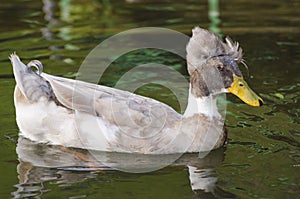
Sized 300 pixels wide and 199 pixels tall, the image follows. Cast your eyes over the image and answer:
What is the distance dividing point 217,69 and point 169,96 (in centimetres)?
183

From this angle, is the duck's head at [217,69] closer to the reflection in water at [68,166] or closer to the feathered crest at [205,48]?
Result: the feathered crest at [205,48]

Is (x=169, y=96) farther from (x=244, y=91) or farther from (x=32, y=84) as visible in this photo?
(x=32, y=84)

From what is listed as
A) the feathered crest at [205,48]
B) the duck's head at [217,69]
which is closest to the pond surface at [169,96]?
the duck's head at [217,69]

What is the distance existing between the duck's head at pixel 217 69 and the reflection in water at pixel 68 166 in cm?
65

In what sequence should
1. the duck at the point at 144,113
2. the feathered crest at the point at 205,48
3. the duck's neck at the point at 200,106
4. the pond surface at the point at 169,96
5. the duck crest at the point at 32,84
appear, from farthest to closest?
the duck crest at the point at 32,84 < the duck's neck at the point at 200,106 < the duck at the point at 144,113 < the feathered crest at the point at 205,48 < the pond surface at the point at 169,96

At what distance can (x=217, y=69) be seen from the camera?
7.32 metres

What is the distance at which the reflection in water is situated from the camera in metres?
6.65

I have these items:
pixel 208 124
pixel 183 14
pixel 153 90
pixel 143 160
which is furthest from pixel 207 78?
pixel 183 14

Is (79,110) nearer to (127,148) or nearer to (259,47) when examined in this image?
(127,148)

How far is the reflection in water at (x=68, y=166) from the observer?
6.65 meters

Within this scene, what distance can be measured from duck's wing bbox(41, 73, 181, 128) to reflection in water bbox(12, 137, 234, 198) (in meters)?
0.36

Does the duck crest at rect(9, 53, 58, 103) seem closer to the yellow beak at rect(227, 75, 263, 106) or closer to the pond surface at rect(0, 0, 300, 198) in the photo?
the pond surface at rect(0, 0, 300, 198)

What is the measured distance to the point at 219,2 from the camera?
13.9 metres

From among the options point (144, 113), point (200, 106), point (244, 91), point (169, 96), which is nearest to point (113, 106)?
point (144, 113)
